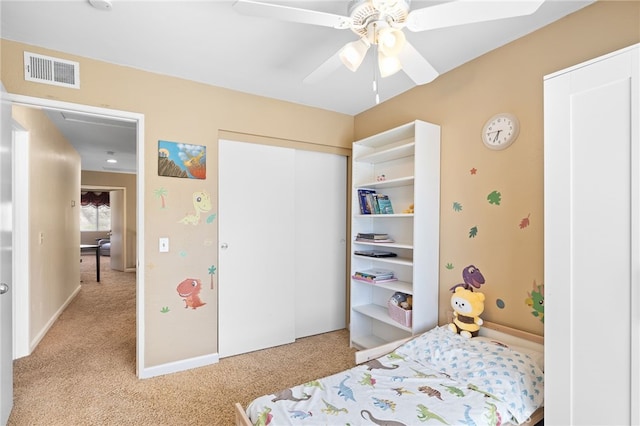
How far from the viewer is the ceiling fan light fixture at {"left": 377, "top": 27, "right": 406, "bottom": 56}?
4.54ft

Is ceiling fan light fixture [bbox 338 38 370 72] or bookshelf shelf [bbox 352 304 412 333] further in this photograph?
bookshelf shelf [bbox 352 304 412 333]

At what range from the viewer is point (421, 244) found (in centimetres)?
247

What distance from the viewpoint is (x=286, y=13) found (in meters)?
1.31

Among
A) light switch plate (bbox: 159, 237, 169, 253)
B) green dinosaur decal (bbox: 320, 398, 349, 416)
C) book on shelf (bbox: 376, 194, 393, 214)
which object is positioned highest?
book on shelf (bbox: 376, 194, 393, 214)

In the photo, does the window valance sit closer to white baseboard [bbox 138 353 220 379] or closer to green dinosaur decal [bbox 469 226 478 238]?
white baseboard [bbox 138 353 220 379]

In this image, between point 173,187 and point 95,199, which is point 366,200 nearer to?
point 173,187

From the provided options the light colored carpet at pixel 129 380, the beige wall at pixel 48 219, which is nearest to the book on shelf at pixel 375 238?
the light colored carpet at pixel 129 380

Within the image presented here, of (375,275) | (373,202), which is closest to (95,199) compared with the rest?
(373,202)

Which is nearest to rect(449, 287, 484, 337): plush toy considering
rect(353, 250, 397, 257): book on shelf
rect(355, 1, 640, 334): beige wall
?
rect(355, 1, 640, 334): beige wall

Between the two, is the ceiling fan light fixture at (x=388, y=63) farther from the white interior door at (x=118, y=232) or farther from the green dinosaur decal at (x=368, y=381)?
the white interior door at (x=118, y=232)

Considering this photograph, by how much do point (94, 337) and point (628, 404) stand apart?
4.14 m

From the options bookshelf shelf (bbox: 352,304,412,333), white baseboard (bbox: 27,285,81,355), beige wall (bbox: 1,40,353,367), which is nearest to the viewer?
beige wall (bbox: 1,40,353,367)

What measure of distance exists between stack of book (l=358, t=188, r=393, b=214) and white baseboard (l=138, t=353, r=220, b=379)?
1903mm

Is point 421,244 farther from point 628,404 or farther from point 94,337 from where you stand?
point 94,337
